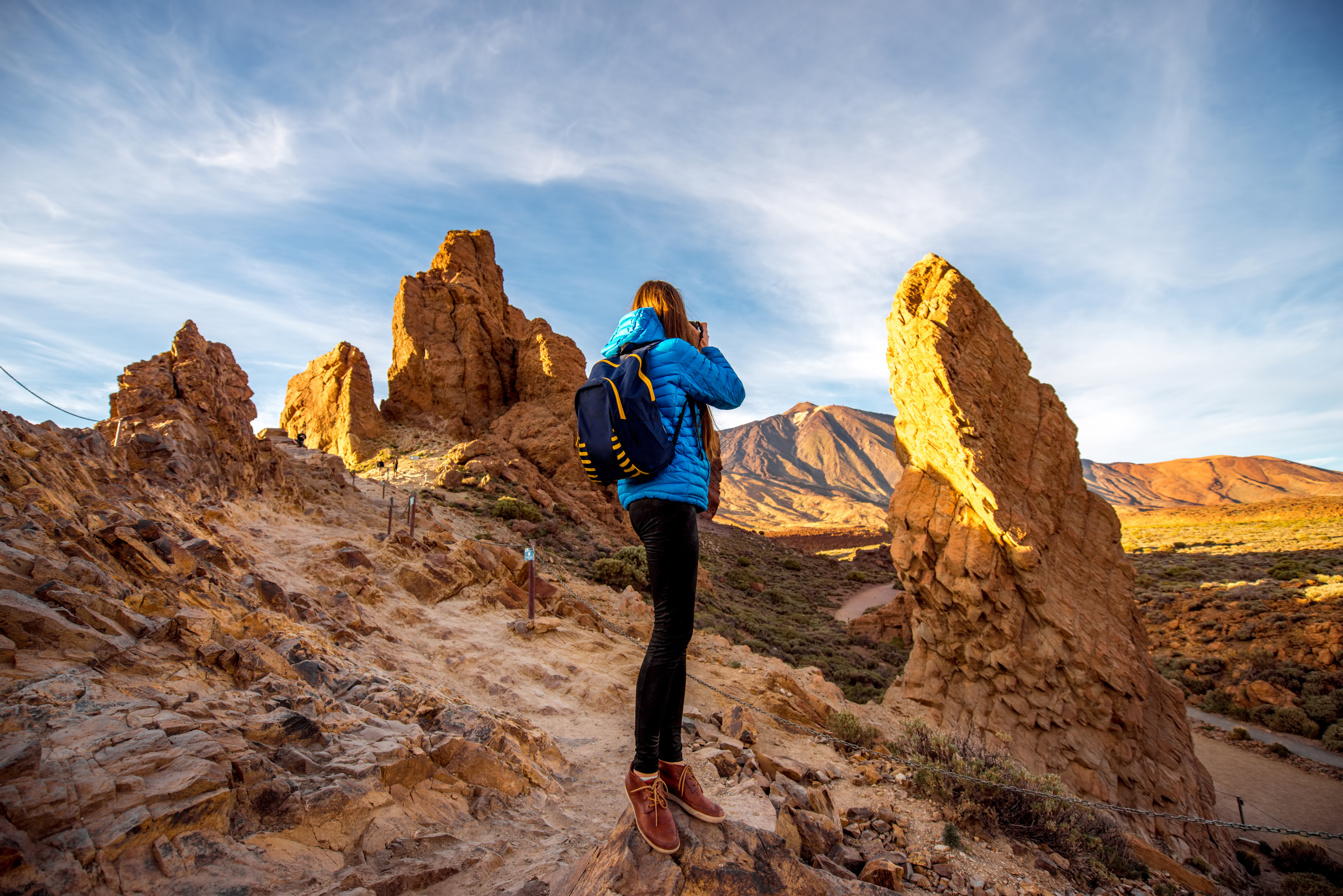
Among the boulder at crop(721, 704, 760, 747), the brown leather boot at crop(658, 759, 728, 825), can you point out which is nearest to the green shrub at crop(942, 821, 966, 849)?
the boulder at crop(721, 704, 760, 747)

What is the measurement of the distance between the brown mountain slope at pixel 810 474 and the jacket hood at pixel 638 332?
78966mm

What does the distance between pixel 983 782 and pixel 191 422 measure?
12.5 meters

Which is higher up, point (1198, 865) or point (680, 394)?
point (680, 394)

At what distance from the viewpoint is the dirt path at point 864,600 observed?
2608 centimetres

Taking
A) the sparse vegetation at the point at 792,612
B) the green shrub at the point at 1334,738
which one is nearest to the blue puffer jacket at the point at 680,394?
the sparse vegetation at the point at 792,612

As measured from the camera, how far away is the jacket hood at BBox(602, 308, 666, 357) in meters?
2.55

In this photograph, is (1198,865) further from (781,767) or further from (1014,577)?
(781,767)

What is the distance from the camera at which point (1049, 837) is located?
406cm

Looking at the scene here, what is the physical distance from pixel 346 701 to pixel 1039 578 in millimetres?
10188

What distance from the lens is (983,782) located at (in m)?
3.97

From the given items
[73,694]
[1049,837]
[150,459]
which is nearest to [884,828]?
[1049,837]

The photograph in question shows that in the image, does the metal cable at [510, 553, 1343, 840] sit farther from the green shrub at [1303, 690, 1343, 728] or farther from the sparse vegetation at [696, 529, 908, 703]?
the green shrub at [1303, 690, 1343, 728]

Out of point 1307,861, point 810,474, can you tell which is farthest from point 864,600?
point 810,474

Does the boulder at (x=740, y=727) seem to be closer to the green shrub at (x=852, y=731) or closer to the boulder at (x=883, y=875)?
the green shrub at (x=852, y=731)
